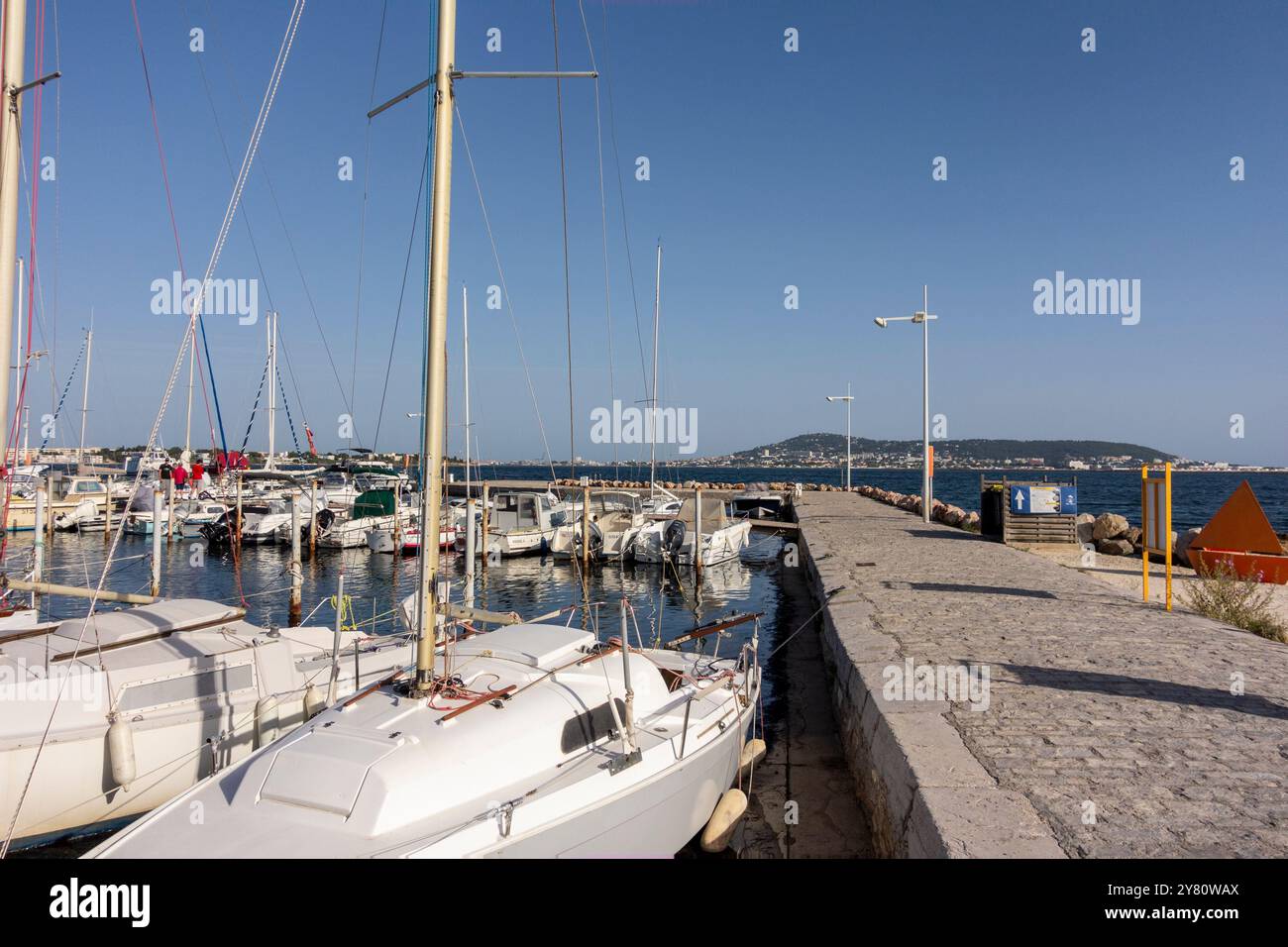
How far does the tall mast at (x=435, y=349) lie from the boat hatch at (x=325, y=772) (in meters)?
0.86

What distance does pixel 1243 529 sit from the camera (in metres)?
16.8

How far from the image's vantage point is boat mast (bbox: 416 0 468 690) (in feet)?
20.1

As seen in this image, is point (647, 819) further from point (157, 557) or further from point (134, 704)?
point (157, 557)

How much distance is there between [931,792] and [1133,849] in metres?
1.16

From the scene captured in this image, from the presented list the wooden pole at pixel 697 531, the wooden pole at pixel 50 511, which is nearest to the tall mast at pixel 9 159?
the wooden pole at pixel 50 511

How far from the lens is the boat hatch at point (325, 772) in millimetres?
4969

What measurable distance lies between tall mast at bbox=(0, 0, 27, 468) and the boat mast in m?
5.98

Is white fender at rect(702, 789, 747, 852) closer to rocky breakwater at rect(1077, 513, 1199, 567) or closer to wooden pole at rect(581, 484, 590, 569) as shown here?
wooden pole at rect(581, 484, 590, 569)

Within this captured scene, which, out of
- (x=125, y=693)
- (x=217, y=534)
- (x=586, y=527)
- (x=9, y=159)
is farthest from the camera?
(x=217, y=534)

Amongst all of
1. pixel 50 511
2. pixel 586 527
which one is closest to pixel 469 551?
pixel 586 527

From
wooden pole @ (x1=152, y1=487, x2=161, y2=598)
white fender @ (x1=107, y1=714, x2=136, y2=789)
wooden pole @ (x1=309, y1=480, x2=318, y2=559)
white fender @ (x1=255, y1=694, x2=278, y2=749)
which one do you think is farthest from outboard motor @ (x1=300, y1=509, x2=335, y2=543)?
white fender @ (x1=107, y1=714, x2=136, y2=789)

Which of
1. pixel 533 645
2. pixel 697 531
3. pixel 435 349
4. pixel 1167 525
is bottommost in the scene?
pixel 697 531

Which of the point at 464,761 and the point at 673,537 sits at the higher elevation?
the point at 464,761
